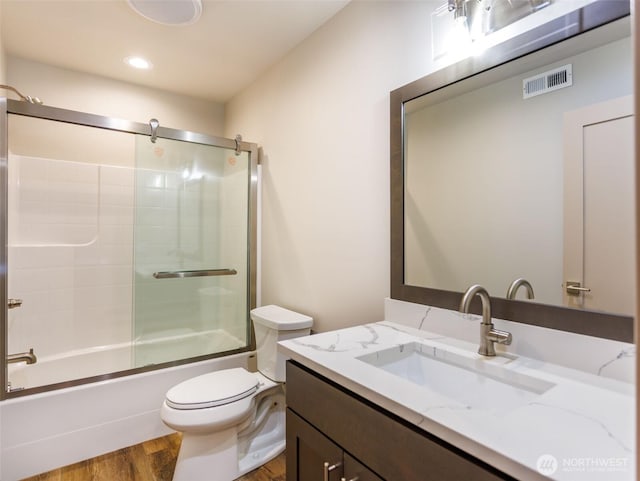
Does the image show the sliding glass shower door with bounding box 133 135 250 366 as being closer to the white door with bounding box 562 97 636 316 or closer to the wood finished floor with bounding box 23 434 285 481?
the wood finished floor with bounding box 23 434 285 481

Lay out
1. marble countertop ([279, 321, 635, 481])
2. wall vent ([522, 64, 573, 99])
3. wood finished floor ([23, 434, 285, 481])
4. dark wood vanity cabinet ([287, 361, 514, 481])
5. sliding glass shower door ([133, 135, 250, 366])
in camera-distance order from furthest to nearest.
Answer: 1. sliding glass shower door ([133, 135, 250, 366])
2. wood finished floor ([23, 434, 285, 481])
3. wall vent ([522, 64, 573, 99])
4. dark wood vanity cabinet ([287, 361, 514, 481])
5. marble countertop ([279, 321, 635, 481])

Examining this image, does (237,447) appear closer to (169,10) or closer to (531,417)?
(531,417)

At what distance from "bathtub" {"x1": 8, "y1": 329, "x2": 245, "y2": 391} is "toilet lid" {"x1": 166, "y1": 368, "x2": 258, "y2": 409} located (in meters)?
0.61

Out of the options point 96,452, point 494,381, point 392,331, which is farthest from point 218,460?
point 494,381

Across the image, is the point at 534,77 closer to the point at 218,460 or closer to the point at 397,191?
the point at 397,191

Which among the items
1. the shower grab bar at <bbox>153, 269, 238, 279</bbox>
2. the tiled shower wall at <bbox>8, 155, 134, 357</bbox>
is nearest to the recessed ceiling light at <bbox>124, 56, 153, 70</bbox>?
the tiled shower wall at <bbox>8, 155, 134, 357</bbox>

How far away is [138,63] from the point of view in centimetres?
239

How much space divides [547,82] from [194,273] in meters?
2.24

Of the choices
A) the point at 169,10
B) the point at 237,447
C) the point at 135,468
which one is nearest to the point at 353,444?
the point at 237,447

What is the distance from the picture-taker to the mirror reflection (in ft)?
2.99

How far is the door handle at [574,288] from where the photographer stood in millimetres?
970

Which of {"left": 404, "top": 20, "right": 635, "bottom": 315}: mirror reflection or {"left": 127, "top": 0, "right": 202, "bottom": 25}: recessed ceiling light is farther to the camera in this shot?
{"left": 127, "top": 0, "right": 202, "bottom": 25}: recessed ceiling light

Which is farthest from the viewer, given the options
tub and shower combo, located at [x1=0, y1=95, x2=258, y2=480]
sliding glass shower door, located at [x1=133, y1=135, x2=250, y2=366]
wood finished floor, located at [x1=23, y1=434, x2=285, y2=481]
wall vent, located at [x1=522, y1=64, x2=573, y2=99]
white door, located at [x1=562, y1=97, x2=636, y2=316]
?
sliding glass shower door, located at [x1=133, y1=135, x2=250, y2=366]

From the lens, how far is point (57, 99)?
8.11ft
